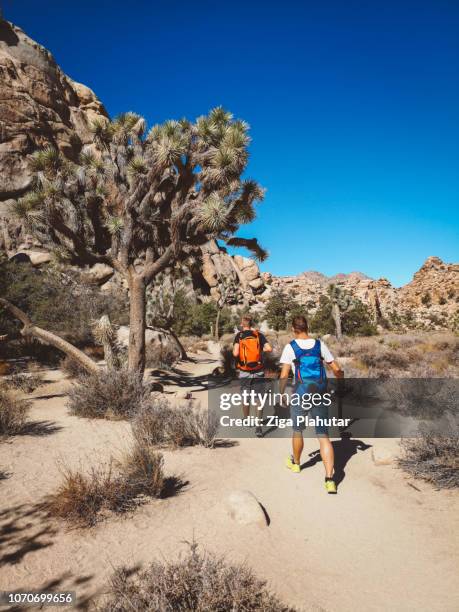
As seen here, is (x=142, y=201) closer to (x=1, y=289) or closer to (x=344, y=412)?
(x=344, y=412)

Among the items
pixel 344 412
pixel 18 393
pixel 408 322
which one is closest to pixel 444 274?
pixel 408 322

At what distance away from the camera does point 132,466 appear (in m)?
3.57

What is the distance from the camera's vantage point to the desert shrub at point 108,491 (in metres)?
2.99

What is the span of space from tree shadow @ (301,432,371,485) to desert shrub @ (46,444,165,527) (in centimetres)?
199

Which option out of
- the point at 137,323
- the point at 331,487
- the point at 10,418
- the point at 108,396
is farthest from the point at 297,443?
the point at 137,323

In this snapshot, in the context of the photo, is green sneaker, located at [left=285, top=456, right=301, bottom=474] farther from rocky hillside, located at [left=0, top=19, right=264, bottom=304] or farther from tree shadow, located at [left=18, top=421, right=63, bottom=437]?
rocky hillside, located at [left=0, top=19, right=264, bottom=304]

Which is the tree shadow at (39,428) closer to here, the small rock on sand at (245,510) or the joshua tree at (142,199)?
the joshua tree at (142,199)

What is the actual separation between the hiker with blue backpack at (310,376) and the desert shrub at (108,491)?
1.65 m

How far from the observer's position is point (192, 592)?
6.59 feet

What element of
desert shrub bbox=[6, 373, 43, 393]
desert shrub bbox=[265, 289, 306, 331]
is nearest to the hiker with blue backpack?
desert shrub bbox=[6, 373, 43, 393]

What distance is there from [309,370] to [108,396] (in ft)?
13.0

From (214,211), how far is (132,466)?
5.47 meters

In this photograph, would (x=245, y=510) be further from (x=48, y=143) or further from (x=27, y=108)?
(x=27, y=108)

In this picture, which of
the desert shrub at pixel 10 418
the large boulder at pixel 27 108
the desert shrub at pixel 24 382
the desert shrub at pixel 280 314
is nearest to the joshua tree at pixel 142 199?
the desert shrub at pixel 24 382
